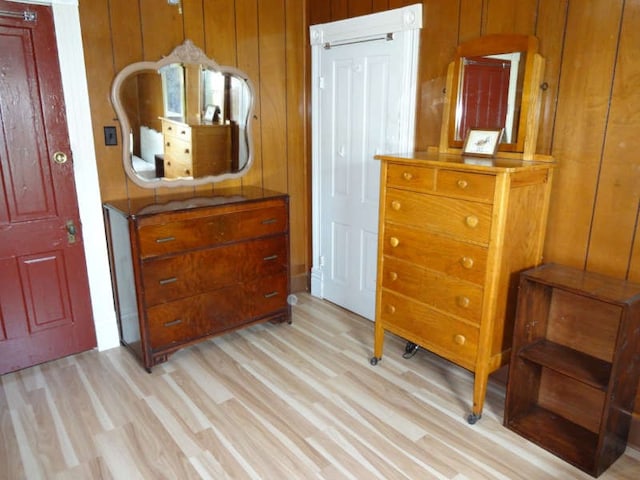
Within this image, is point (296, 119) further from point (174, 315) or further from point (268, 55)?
point (174, 315)

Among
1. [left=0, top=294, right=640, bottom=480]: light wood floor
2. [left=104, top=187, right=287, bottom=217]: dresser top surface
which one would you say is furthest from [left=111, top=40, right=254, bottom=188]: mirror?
[left=0, top=294, right=640, bottom=480]: light wood floor

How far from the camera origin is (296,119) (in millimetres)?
3574

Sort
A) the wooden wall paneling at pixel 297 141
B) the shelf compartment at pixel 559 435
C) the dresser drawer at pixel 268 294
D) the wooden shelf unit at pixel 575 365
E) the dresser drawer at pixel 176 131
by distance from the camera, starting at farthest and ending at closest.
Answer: the wooden wall paneling at pixel 297 141 < the dresser drawer at pixel 268 294 < the dresser drawer at pixel 176 131 < the shelf compartment at pixel 559 435 < the wooden shelf unit at pixel 575 365

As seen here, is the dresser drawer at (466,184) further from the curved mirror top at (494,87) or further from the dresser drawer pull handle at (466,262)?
the curved mirror top at (494,87)

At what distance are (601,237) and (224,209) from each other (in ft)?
6.39

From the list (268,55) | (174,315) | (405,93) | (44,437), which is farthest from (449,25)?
(44,437)

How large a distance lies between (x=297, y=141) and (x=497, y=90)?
1639 millimetres

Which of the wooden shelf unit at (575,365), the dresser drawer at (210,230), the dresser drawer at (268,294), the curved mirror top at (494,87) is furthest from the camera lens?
the dresser drawer at (268,294)

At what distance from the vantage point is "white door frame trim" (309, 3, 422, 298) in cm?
274

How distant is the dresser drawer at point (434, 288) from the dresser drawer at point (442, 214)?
0.74 feet

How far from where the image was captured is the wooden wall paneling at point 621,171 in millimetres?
1923

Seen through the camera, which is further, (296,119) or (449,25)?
(296,119)

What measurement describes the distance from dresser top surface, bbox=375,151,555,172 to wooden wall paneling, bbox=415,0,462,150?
328 millimetres

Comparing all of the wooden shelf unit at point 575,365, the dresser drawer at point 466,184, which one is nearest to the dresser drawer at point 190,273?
Result: the dresser drawer at point 466,184
